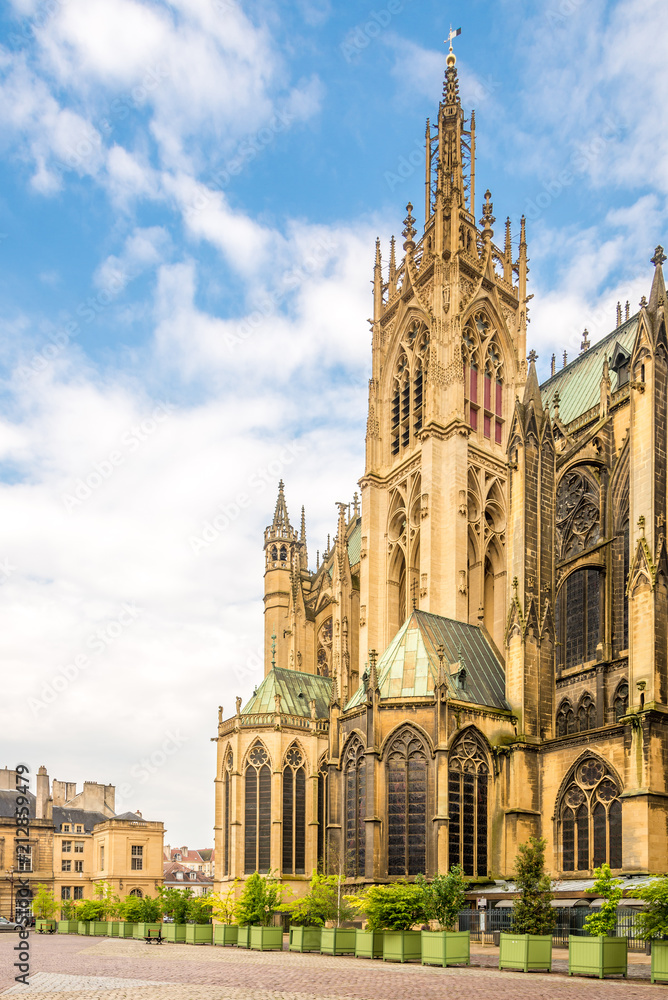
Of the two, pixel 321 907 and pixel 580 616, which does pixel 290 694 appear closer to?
pixel 580 616

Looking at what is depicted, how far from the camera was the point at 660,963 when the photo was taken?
64.6 ft

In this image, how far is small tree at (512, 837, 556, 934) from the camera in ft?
81.9

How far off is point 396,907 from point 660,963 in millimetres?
7917

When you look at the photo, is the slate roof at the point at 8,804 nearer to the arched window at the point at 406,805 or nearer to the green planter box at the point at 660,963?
the arched window at the point at 406,805

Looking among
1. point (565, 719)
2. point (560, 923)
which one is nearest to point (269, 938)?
point (560, 923)

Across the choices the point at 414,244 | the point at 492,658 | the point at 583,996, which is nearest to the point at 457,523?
the point at 492,658

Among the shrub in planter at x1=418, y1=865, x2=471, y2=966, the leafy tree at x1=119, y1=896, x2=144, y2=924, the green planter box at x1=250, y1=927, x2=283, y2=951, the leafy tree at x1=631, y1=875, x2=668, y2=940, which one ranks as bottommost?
the leafy tree at x1=119, y1=896, x2=144, y2=924

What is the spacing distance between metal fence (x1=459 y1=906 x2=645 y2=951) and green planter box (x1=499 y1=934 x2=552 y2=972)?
266 cm

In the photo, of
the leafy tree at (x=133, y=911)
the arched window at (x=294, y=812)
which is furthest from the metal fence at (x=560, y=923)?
the arched window at (x=294, y=812)

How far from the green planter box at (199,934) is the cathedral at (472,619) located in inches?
222

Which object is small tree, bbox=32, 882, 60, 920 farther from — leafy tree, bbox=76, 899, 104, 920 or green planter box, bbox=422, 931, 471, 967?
green planter box, bbox=422, 931, 471, 967

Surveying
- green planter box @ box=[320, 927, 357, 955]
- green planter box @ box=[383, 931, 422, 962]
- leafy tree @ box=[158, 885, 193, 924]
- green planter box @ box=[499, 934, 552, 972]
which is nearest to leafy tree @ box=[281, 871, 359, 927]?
green planter box @ box=[320, 927, 357, 955]

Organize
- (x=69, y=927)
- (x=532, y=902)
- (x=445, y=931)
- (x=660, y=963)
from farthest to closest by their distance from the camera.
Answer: (x=69, y=927)
(x=532, y=902)
(x=445, y=931)
(x=660, y=963)

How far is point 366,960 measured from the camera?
2594 centimetres
